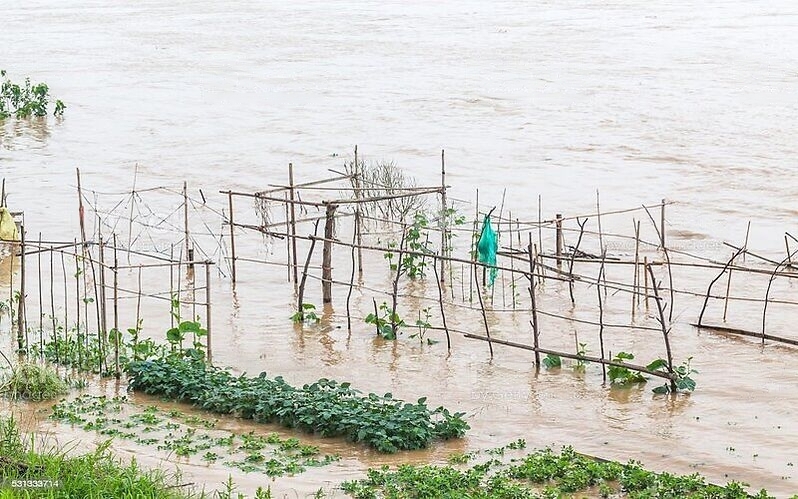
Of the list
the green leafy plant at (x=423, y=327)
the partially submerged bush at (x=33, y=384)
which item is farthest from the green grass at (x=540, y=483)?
the green leafy plant at (x=423, y=327)

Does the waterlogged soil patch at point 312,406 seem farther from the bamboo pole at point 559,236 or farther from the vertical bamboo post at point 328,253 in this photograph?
the bamboo pole at point 559,236

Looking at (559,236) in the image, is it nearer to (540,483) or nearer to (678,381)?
(678,381)

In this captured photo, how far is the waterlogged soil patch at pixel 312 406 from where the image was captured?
8336 millimetres

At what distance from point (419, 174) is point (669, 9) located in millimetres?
25308

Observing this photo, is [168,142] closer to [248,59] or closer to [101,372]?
[248,59]

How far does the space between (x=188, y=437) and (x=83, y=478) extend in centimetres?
196

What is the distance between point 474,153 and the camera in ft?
73.0

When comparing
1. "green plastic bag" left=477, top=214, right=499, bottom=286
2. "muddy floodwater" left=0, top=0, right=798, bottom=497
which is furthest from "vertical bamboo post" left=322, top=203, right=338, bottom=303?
"green plastic bag" left=477, top=214, right=499, bottom=286

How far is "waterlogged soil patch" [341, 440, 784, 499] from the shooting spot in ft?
23.5

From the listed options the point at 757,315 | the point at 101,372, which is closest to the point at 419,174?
the point at 757,315

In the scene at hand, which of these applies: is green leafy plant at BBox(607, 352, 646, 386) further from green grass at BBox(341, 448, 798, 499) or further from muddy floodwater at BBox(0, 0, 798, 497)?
green grass at BBox(341, 448, 798, 499)

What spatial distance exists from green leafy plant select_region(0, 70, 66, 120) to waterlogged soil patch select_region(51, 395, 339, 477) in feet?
57.0

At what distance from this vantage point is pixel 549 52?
109 ft

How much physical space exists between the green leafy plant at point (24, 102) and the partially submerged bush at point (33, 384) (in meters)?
17.0
